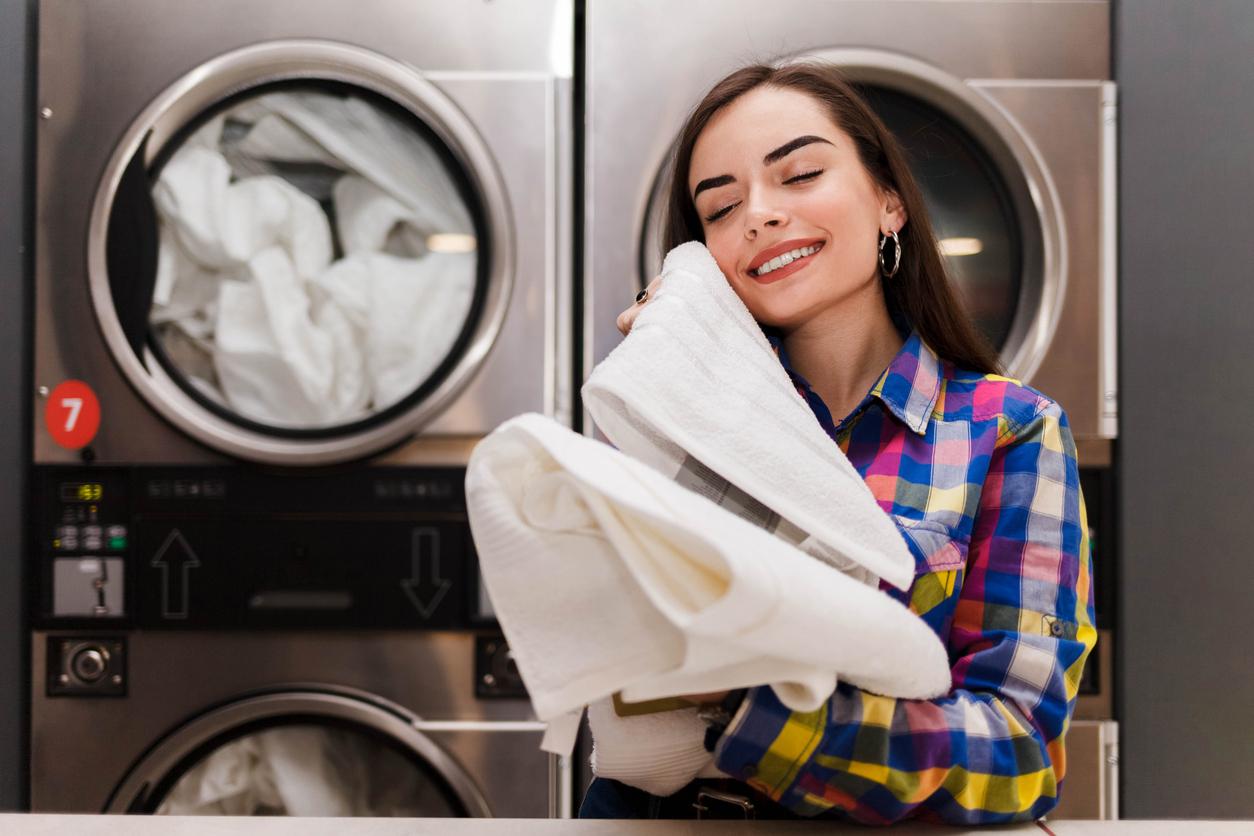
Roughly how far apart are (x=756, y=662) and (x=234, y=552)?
1.21 metres

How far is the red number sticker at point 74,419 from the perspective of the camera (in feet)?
5.12

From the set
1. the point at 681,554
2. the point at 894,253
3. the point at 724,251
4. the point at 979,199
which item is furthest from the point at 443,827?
the point at 979,199

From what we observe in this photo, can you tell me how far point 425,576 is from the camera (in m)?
1.57

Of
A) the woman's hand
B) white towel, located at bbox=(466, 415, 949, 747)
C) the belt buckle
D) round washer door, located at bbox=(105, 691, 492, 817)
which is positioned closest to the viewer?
white towel, located at bbox=(466, 415, 949, 747)

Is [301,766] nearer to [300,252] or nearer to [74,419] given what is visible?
[74,419]

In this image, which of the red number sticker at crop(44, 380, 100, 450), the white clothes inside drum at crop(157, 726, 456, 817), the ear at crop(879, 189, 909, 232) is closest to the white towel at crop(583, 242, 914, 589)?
the ear at crop(879, 189, 909, 232)

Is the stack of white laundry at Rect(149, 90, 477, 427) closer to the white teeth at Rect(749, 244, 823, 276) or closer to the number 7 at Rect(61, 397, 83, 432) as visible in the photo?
the number 7 at Rect(61, 397, 83, 432)

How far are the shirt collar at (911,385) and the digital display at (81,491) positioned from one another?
1.18m

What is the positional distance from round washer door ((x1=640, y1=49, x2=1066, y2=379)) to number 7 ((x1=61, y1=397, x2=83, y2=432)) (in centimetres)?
93

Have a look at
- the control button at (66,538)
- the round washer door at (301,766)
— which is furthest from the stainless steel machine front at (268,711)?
the control button at (66,538)

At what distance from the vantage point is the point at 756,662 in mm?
574

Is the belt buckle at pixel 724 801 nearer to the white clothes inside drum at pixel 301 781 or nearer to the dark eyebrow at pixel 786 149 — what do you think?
the dark eyebrow at pixel 786 149

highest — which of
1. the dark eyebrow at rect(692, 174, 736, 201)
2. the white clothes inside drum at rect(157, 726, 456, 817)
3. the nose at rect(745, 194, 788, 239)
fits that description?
the dark eyebrow at rect(692, 174, 736, 201)

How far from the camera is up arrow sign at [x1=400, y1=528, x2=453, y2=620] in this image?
1562 mm
